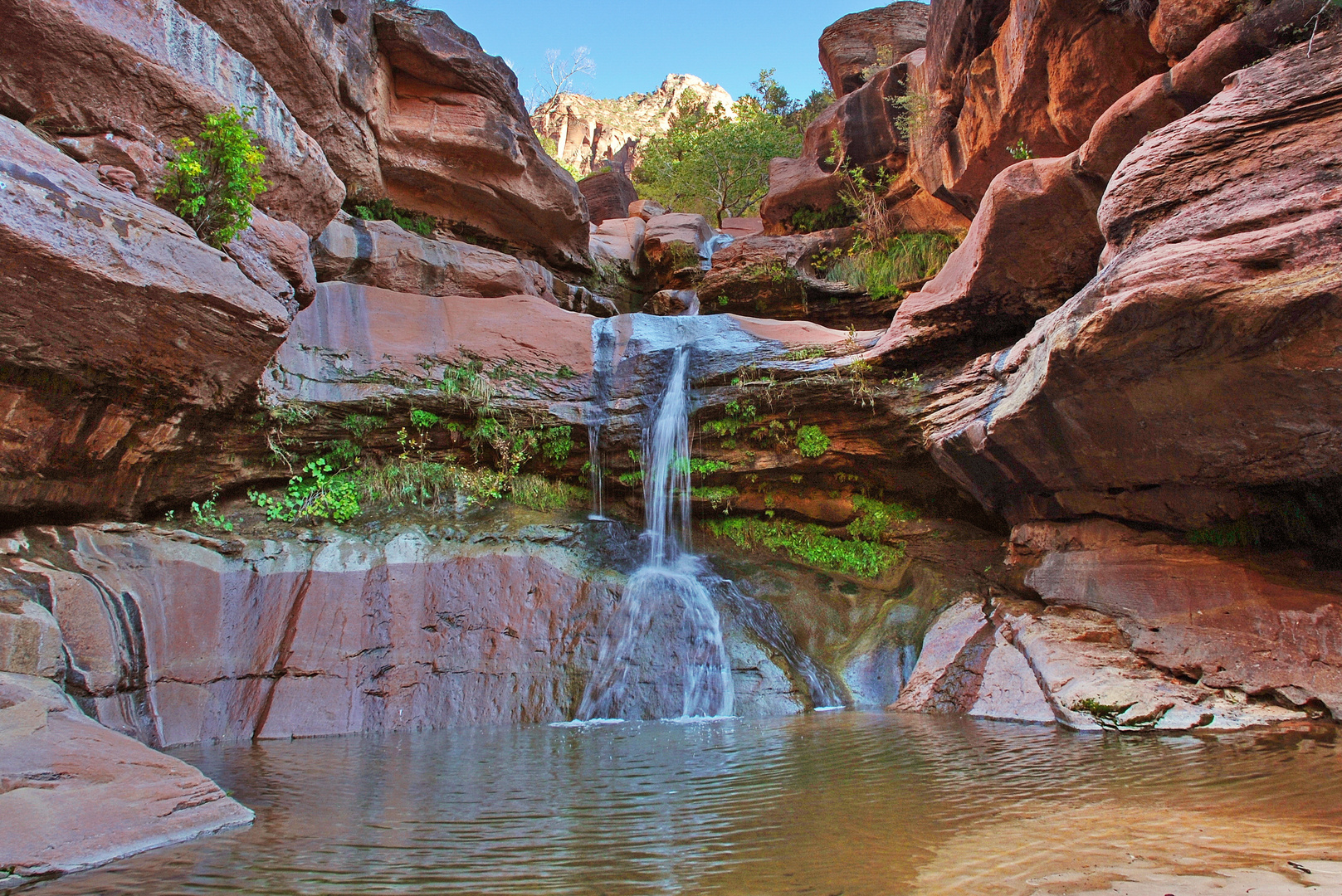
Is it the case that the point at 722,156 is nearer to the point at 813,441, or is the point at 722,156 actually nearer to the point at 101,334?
the point at 813,441

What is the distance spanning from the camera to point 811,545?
10070 millimetres

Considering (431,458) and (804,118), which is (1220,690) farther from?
(804,118)

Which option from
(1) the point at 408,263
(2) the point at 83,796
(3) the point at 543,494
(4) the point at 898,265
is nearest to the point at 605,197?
(4) the point at 898,265

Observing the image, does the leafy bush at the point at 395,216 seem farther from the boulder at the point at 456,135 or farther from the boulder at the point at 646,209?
the boulder at the point at 646,209

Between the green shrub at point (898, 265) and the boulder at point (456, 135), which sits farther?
the green shrub at point (898, 265)

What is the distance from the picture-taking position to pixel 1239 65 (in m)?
5.82

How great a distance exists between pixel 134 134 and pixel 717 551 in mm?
7988

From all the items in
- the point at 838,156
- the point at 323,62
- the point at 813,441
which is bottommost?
the point at 813,441

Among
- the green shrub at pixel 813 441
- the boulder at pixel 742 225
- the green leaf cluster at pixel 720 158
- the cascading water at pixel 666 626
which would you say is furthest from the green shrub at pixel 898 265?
the green leaf cluster at pixel 720 158

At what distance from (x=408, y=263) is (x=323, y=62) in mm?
2849

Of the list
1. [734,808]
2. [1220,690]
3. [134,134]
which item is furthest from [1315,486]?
[134,134]

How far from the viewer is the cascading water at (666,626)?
24.5ft

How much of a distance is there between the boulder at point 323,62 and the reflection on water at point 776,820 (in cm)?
867

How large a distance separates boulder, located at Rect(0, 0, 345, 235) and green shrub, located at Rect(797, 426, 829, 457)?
7268 mm
